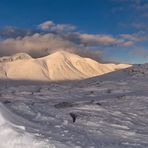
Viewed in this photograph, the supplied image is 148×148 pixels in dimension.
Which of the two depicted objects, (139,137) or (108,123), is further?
(108,123)

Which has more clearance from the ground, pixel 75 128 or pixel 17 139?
pixel 17 139

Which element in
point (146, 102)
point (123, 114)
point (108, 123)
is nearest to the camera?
point (108, 123)

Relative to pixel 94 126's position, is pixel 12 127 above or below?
above

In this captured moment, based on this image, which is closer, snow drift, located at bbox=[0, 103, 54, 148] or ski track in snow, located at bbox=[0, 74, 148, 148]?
snow drift, located at bbox=[0, 103, 54, 148]

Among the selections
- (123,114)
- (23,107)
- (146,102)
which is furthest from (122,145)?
(146,102)

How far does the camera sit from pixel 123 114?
20453 millimetres

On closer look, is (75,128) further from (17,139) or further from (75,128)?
(17,139)

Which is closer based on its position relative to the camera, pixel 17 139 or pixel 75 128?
pixel 17 139

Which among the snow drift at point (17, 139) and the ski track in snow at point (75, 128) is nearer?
the snow drift at point (17, 139)

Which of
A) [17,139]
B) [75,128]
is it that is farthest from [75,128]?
[17,139]

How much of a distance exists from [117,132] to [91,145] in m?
4.70

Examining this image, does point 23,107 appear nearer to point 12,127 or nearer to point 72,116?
point 72,116

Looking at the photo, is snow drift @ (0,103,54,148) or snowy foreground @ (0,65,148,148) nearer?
A: snow drift @ (0,103,54,148)

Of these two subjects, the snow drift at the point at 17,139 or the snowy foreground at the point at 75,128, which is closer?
the snow drift at the point at 17,139
